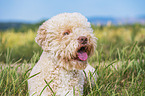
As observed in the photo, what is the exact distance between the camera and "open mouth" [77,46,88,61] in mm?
2416

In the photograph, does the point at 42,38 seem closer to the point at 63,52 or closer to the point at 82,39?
the point at 63,52

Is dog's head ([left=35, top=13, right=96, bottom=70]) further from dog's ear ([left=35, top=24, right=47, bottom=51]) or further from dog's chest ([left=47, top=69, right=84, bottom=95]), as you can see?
dog's chest ([left=47, top=69, right=84, bottom=95])

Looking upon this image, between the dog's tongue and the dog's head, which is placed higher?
the dog's head

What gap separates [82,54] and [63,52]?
0.25 m

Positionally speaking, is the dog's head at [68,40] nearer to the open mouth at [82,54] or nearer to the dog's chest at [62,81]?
the open mouth at [82,54]

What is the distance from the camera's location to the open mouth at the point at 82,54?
242 centimetres

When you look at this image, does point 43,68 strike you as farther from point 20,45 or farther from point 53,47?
point 20,45

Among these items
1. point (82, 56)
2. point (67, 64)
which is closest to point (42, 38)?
point (67, 64)

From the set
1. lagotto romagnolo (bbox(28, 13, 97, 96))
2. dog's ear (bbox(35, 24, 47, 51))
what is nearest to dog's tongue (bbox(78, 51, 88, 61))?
lagotto romagnolo (bbox(28, 13, 97, 96))

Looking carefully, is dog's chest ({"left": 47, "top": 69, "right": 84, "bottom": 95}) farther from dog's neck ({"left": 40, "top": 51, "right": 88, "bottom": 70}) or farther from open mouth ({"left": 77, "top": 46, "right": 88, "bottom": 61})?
open mouth ({"left": 77, "top": 46, "right": 88, "bottom": 61})

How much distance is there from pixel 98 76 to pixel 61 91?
1.10 metres

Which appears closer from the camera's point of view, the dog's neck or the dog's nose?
the dog's nose

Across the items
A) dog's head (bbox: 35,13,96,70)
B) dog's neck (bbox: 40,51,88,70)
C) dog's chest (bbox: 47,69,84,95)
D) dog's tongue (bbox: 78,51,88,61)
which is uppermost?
dog's head (bbox: 35,13,96,70)

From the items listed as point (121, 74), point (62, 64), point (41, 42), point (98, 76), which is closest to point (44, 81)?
point (62, 64)
